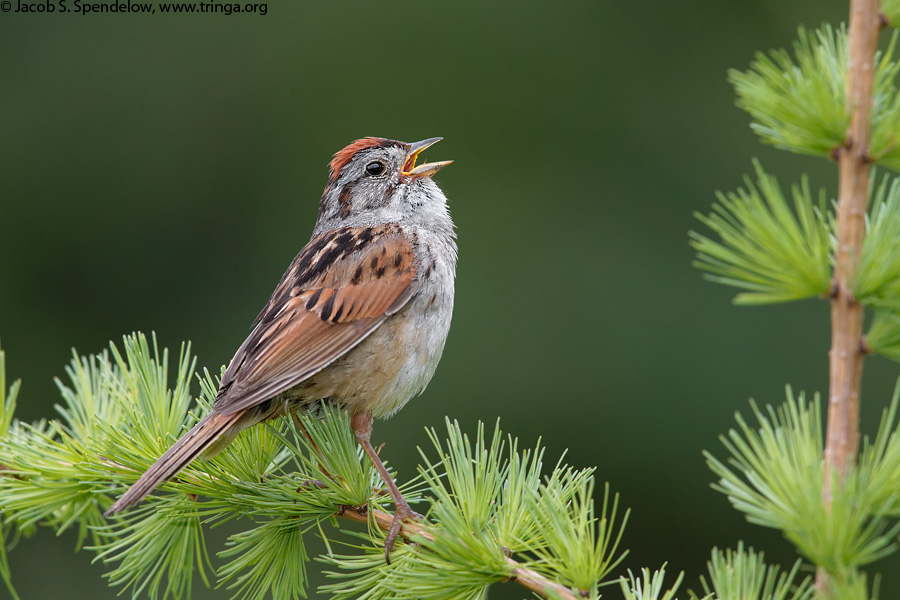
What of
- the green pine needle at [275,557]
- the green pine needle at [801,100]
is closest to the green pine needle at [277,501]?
the green pine needle at [275,557]

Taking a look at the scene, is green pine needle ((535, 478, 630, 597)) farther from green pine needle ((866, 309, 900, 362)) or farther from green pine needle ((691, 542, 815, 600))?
green pine needle ((866, 309, 900, 362))

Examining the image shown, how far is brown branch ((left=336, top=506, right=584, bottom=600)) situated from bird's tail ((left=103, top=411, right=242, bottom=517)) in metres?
0.37

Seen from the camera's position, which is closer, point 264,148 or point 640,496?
point 640,496

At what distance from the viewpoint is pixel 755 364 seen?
576 centimetres

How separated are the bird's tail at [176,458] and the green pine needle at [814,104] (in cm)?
143

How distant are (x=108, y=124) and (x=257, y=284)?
5.46ft

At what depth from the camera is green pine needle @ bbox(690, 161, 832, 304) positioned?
1396mm

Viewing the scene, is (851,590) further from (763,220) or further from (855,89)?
(855,89)

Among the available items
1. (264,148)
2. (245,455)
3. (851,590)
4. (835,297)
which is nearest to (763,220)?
(835,297)

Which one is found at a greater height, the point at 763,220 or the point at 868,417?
the point at 763,220

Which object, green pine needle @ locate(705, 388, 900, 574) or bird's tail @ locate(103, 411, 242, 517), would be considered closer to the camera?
green pine needle @ locate(705, 388, 900, 574)

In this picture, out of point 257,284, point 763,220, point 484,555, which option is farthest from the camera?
point 257,284

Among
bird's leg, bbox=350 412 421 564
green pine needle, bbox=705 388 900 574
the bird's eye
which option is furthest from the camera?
the bird's eye
